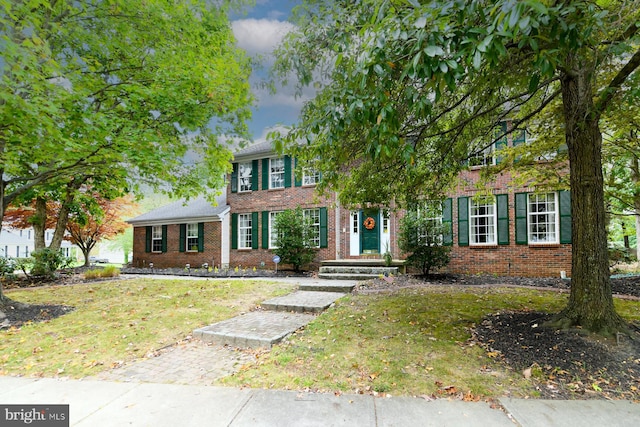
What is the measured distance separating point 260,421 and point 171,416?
2.42ft

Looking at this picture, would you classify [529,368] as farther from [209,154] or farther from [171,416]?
[209,154]

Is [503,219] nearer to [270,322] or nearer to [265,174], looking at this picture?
[270,322]

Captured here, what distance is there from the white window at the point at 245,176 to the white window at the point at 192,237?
3.13 metres

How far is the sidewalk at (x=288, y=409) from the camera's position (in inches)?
99.7

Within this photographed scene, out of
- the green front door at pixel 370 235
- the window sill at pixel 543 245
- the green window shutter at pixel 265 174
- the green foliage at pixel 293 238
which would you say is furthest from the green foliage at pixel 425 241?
the green window shutter at pixel 265 174

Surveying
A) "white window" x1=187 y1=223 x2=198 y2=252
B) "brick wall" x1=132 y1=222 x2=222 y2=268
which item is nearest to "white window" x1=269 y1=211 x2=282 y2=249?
"brick wall" x1=132 y1=222 x2=222 y2=268

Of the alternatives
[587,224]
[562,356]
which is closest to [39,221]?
[562,356]

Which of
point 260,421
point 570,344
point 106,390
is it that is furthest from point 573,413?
point 106,390

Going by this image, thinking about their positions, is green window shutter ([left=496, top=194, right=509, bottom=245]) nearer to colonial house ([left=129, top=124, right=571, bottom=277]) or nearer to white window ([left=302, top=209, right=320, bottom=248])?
colonial house ([left=129, top=124, right=571, bottom=277])

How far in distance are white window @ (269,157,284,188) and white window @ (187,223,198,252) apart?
468 centimetres

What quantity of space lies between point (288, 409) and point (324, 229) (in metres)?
10.4

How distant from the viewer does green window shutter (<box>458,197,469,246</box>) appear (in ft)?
36.3

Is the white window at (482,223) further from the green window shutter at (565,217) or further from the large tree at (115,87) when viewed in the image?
the large tree at (115,87)

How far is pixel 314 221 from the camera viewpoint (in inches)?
531
